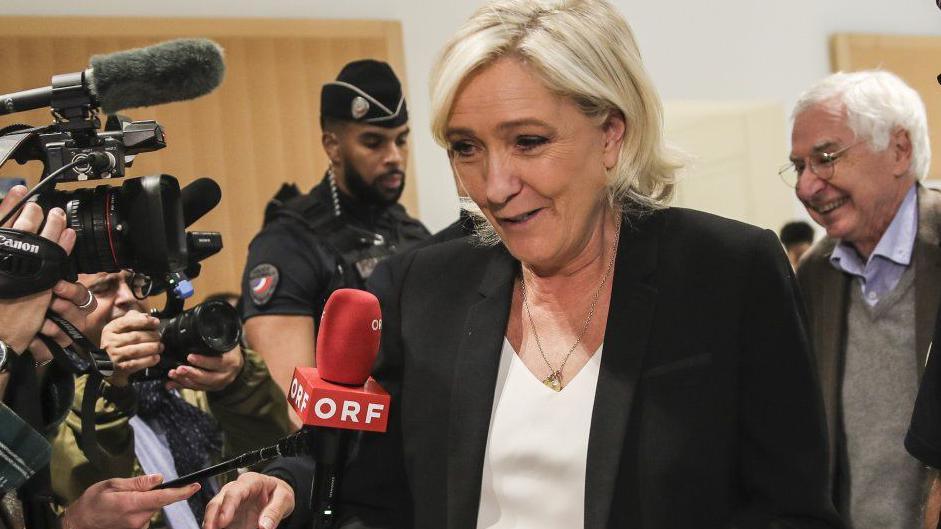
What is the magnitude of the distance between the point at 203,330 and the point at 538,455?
820 millimetres

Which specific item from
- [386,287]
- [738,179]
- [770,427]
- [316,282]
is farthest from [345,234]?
[738,179]

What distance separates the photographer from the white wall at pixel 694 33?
4.54 metres

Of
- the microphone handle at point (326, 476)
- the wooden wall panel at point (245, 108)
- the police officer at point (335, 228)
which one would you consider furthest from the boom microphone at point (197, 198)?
the wooden wall panel at point (245, 108)

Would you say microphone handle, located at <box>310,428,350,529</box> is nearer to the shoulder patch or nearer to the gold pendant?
the gold pendant

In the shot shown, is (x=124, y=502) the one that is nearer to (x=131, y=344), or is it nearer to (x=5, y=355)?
(x=5, y=355)

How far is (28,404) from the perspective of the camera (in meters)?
1.47

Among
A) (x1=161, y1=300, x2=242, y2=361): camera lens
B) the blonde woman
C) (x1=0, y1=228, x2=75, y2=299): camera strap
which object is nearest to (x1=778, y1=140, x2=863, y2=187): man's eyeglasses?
the blonde woman

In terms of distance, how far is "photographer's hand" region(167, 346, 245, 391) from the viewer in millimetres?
2078

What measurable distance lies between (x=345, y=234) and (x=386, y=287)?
1405 millimetres

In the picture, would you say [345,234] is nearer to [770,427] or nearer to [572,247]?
[572,247]

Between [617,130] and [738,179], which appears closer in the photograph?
[617,130]

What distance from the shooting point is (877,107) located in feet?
8.16

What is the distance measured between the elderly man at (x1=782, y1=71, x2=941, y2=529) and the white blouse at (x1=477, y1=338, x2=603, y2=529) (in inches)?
42.7

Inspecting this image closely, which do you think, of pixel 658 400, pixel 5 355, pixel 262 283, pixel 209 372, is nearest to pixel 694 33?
pixel 262 283
